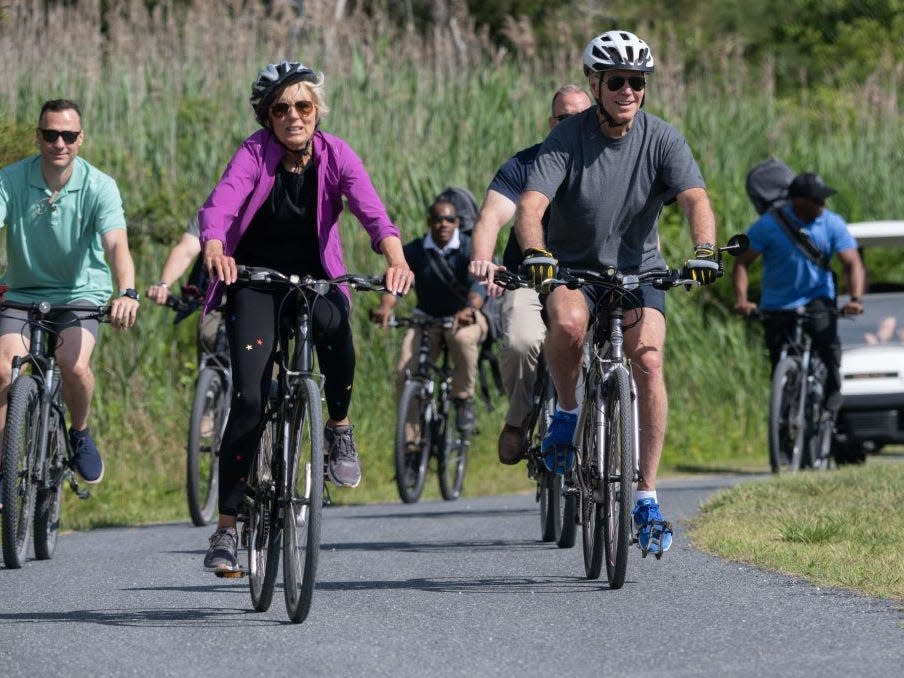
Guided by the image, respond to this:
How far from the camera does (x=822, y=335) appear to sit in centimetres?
1472

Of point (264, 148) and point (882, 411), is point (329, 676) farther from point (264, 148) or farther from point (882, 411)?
point (882, 411)

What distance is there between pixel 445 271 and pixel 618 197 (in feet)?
20.2

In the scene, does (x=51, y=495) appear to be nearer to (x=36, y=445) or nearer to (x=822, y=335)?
(x=36, y=445)

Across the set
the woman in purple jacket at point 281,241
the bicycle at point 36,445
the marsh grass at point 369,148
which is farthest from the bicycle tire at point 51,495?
the marsh grass at point 369,148

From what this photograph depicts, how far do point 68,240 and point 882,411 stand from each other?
7844mm

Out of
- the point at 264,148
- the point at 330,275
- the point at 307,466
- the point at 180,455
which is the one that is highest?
the point at 264,148

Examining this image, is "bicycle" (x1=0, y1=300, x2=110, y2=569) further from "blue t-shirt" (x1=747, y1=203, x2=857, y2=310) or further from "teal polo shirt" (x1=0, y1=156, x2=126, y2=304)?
"blue t-shirt" (x1=747, y1=203, x2=857, y2=310)

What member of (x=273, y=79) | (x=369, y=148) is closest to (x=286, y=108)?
(x=273, y=79)

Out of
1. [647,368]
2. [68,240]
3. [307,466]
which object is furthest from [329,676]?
[68,240]

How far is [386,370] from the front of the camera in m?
17.3

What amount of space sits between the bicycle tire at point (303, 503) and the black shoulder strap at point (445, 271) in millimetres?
7078

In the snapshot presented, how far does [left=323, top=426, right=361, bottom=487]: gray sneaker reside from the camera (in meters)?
7.68

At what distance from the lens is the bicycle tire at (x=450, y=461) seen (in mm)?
14258

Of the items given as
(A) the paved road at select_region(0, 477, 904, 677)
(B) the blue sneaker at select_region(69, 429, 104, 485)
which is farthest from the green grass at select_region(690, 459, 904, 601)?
(B) the blue sneaker at select_region(69, 429, 104, 485)
